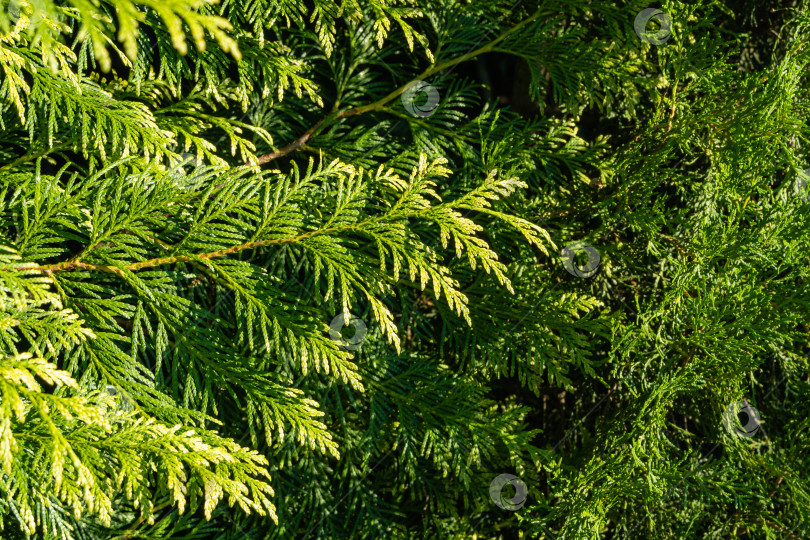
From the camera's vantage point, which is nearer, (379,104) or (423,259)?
(423,259)

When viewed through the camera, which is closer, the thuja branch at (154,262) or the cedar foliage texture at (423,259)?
the thuja branch at (154,262)

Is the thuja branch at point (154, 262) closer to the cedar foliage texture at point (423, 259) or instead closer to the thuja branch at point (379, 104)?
the cedar foliage texture at point (423, 259)

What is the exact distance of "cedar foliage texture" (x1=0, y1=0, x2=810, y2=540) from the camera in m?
1.66

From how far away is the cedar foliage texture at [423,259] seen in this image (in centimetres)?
166

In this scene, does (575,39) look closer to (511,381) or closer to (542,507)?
(511,381)

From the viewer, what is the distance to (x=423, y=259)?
1.68m

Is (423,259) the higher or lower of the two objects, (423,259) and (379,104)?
the lower

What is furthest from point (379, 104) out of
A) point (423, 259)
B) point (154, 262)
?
point (154, 262)

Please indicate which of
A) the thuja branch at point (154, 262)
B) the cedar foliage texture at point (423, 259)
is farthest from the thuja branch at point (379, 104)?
the thuja branch at point (154, 262)

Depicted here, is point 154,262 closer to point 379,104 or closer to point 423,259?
point 423,259

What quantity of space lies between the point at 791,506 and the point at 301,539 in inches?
65.4

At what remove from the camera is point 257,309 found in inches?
65.8

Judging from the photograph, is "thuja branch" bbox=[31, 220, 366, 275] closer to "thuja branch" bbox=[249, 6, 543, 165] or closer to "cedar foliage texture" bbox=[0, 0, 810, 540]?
"cedar foliage texture" bbox=[0, 0, 810, 540]

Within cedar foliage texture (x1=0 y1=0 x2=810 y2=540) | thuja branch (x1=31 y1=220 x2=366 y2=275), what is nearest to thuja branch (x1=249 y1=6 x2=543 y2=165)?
cedar foliage texture (x1=0 y1=0 x2=810 y2=540)
